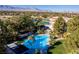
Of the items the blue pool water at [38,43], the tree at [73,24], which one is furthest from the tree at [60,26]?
the blue pool water at [38,43]

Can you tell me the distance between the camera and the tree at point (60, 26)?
4.52 metres

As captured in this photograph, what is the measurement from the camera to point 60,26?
4535mm

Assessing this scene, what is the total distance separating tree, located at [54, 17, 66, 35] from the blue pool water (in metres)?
0.23

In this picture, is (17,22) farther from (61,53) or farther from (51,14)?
(61,53)

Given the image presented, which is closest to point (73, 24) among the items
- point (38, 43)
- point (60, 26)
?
point (60, 26)

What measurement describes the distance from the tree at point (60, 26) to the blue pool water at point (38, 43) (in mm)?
227

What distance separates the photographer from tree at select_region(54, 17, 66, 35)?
4516mm

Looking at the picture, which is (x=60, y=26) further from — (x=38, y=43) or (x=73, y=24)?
(x=38, y=43)

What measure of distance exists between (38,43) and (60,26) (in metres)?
0.51

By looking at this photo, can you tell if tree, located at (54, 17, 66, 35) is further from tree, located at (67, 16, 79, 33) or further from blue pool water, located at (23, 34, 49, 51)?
blue pool water, located at (23, 34, 49, 51)

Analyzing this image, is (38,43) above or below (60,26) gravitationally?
below

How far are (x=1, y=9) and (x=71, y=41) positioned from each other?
1.38 m

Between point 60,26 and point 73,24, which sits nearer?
point 73,24

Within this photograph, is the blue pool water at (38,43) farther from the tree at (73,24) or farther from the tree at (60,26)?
the tree at (73,24)
